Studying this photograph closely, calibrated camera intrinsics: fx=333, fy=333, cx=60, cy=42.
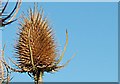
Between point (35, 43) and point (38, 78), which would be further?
point (35, 43)

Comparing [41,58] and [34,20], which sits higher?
[34,20]

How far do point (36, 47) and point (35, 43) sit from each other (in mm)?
57

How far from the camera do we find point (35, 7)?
3.81 meters

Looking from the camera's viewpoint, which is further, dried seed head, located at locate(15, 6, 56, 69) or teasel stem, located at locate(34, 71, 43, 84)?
dried seed head, located at locate(15, 6, 56, 69)

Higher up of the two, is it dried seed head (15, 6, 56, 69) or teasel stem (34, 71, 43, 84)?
dried seed head (15, 6, 56, 69)

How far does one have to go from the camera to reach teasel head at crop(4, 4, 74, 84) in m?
3.29

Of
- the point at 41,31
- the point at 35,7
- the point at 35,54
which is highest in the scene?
the point at 35,7

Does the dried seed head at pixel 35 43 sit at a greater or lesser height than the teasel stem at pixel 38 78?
greater

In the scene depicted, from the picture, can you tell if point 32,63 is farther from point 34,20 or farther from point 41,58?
point 34,20

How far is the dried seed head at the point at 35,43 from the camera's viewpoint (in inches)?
133

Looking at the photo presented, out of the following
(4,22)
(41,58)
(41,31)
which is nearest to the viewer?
(4,22)

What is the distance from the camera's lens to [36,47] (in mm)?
3438

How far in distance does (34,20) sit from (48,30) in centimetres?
19

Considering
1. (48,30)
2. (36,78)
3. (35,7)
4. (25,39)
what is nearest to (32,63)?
(36,78)
